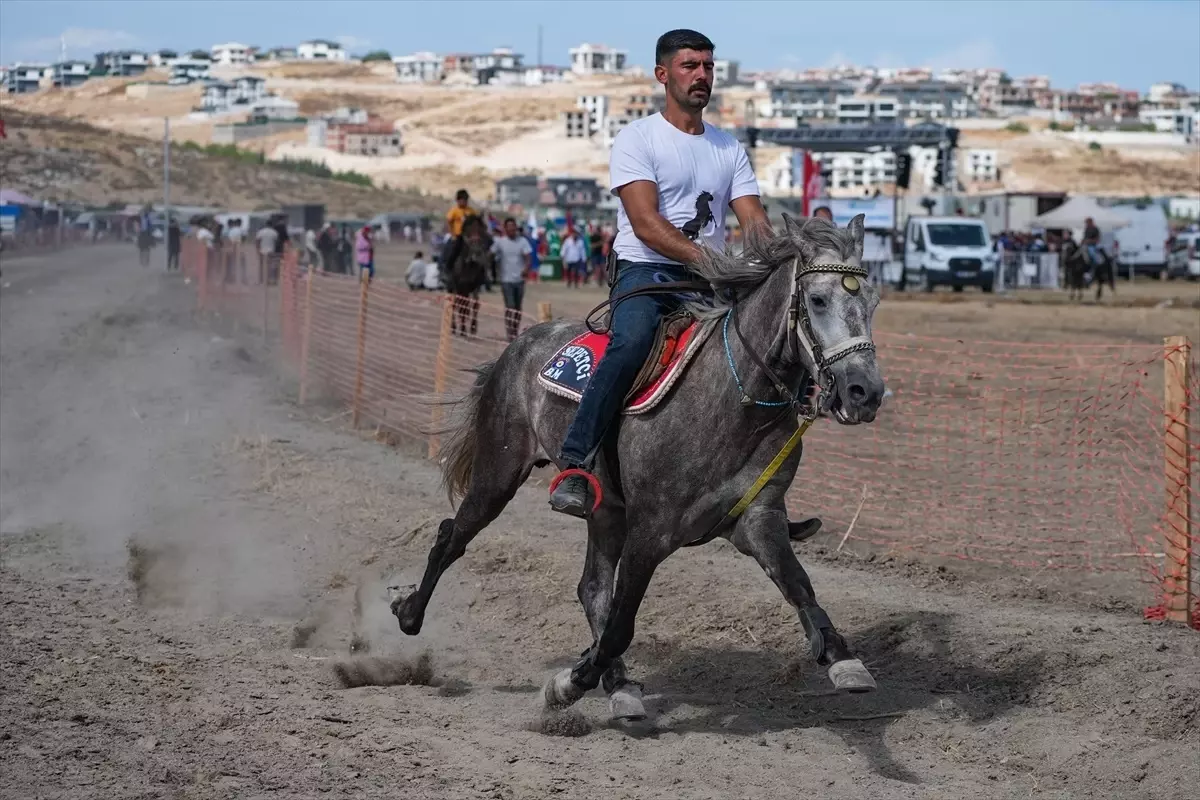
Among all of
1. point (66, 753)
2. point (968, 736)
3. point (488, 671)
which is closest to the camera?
point (66, 753)

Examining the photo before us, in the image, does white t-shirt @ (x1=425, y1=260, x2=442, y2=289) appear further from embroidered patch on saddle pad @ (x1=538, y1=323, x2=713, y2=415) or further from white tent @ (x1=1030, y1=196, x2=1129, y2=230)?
white tent @ (x1=1030, y1=196, x2=1129, y2=230)

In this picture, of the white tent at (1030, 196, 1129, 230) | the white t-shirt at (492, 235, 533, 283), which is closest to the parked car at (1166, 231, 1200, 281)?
the white tent at (1030, 196, 1129, 230)

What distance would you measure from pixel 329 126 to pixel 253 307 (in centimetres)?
13846

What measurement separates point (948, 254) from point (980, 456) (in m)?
28.4

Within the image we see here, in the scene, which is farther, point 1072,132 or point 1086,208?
point 1072,132

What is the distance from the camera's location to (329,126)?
160750 mm

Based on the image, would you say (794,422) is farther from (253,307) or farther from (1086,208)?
(1086,208)

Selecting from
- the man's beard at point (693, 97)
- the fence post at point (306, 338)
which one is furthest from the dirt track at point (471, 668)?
the fence post at point (306, 338)

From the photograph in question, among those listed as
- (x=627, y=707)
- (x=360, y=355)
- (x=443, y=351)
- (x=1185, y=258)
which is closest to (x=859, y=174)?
(x=1185, y=258)

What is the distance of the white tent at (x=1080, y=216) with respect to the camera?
50.9m

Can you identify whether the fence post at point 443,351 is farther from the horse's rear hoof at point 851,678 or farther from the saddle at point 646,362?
the horse's rear hoof at point 851,678

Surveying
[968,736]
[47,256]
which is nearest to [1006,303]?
[968,736]

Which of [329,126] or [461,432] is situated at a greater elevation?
[329,126]

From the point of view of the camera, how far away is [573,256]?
43344 mm
